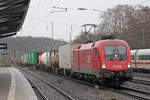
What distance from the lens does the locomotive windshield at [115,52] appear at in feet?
51.0

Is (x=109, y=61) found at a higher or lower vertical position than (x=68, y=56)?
lower

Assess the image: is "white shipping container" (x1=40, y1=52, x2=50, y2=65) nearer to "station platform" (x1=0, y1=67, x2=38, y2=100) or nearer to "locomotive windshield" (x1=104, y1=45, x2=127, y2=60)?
"station platform" (x1=0, y1=67, x2=38, y2=100)

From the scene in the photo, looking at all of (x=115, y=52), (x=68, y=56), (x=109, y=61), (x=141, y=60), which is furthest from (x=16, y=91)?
(x=141, y=60)

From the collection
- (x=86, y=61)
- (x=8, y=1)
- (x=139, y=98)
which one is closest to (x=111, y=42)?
(x=86, y=61)

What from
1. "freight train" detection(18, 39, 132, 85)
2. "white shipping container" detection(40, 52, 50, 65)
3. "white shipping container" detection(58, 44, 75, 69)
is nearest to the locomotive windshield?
"freight train" detection(18, 39, 132, 85)

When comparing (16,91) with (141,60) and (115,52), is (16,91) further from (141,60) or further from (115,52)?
(141,60)

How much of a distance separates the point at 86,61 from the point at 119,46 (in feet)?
8.82

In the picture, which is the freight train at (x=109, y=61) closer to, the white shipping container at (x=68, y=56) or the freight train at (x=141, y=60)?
the white shipping container at (x=68, y=56)

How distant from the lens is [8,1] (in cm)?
1324

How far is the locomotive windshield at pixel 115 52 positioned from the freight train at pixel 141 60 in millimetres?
14216

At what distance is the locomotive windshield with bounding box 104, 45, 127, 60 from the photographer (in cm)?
1553

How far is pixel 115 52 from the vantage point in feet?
51.6

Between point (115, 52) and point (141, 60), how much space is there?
16234mm

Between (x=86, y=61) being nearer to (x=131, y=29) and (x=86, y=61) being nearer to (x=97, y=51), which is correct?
(x=97, y=51)
